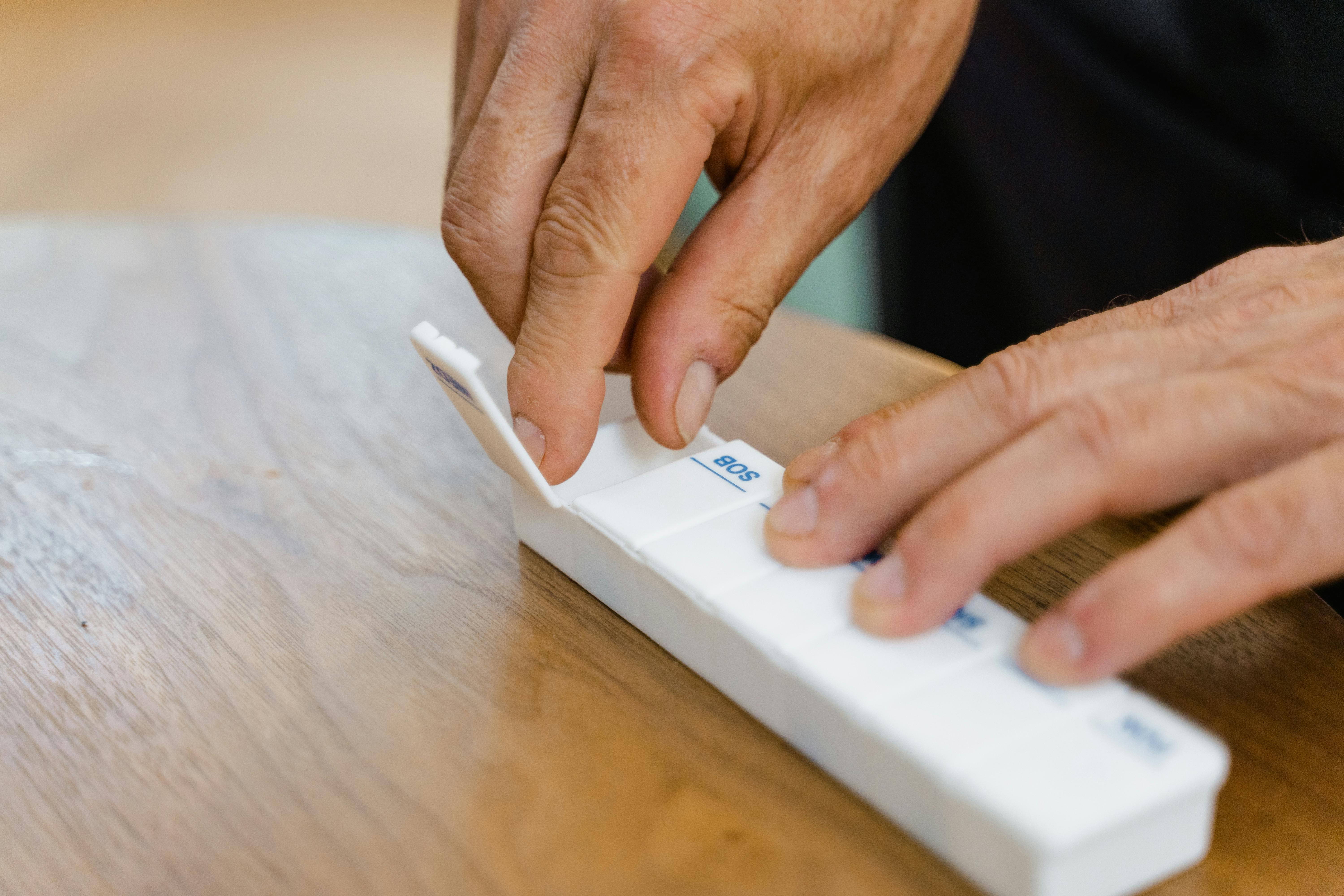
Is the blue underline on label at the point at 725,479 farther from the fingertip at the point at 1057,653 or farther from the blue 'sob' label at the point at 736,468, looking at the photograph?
the fingertip at the point at 1057,653

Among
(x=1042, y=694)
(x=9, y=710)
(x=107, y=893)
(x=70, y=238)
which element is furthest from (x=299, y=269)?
(x=1042, y=694)

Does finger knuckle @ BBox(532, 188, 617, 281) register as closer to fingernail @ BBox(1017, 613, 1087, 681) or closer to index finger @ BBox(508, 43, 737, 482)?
index finger @ BBox(508, 43, 737, 482)

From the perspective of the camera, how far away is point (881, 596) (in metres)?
0.46

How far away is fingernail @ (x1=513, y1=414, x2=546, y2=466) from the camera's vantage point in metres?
0.61

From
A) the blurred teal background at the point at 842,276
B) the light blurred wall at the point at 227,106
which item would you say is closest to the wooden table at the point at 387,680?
the blurred teal background at the point at 842,276

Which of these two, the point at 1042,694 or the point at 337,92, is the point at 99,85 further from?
the point at 1042,694

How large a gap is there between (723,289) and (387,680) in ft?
1.00

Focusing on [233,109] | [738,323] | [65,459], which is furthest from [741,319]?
[233,109]

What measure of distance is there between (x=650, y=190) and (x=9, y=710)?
Answer: 1.36 feet

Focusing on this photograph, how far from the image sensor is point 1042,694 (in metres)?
0.42

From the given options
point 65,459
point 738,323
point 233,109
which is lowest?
point 233,109

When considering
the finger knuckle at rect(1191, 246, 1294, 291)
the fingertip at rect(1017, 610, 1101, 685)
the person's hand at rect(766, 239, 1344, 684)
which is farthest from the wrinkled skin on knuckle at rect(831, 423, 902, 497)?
the finger knuckle at rect(1191, 246, 1294, 291)

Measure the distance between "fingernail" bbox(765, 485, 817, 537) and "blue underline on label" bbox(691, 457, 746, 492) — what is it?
5 cm

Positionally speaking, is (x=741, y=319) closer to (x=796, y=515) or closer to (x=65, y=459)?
(x=796, y=515)
